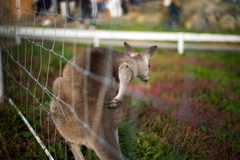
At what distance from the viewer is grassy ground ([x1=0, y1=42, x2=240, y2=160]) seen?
2.32 metres

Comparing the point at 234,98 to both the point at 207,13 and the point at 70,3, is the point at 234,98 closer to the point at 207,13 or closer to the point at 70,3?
the point at 70,3

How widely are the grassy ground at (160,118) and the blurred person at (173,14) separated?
18.1 ft

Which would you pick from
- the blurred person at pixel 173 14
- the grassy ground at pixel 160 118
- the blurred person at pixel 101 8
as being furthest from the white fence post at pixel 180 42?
the blurred person at pixel 101 8

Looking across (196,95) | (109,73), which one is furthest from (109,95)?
(196,95)

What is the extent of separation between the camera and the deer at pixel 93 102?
1776 mm

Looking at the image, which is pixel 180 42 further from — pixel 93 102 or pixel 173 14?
pixel 93 102

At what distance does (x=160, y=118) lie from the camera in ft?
10.3

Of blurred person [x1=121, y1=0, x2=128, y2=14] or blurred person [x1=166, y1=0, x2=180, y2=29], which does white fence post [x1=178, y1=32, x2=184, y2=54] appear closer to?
blurred person [x1=166, y1=0, x2=180, y2=29]

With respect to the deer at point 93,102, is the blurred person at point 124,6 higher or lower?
higher

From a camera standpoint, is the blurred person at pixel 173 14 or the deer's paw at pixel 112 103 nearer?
the deer's paw at pixel 112 103

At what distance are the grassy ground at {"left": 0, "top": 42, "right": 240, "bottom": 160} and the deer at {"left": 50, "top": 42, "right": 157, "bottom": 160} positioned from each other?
23 centimetres

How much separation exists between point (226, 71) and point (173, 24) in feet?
17.3

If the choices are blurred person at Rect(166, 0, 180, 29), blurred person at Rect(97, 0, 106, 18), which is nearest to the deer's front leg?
blurred person at Rect(97, 0, 106, 18)

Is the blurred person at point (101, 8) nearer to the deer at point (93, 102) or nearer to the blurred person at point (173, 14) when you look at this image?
the blurred person at point (173, 14)
